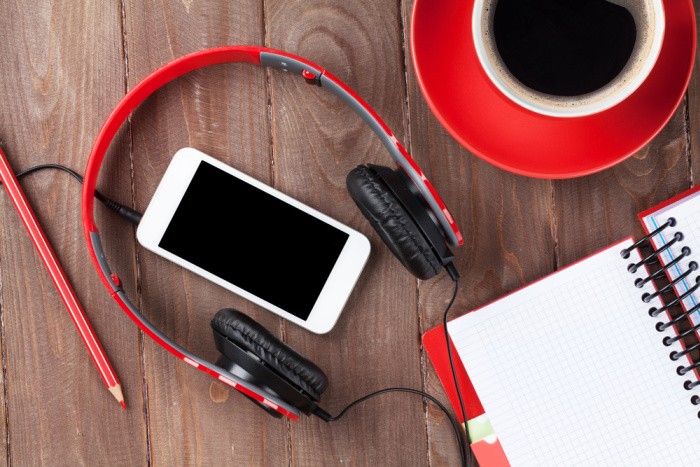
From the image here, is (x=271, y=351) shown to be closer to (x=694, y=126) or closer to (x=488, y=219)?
(x=488, y=219)

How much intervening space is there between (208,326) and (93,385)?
0.55 ft

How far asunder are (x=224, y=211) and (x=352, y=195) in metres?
0.18

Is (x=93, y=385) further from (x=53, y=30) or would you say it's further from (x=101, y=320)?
(x=53, y=30)

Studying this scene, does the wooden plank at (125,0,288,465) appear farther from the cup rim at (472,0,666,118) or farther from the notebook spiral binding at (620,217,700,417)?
the notebook spiral binding at (620,217,700,417)

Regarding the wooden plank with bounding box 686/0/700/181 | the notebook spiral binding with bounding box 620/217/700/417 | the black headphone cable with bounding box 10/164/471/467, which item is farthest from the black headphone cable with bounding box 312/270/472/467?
the wooden plank with bounding box 686/0/700/181

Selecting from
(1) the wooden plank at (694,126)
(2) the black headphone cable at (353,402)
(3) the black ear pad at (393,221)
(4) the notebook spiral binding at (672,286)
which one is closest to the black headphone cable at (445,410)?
(2) the black headphone cable at (353,402)

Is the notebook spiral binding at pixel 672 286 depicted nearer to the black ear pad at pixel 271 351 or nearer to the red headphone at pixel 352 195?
the red headphone at pixel 352 195

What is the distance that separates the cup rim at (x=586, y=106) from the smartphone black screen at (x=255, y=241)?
0.29 meters

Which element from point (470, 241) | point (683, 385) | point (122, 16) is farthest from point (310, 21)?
point (683, 385)

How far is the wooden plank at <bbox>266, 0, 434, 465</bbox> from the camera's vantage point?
29.8 inches

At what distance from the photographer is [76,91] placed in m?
0.78

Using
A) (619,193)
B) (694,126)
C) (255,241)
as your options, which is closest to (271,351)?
(255,241)

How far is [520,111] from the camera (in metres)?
0.59

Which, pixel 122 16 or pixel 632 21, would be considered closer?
pixel 632 21
